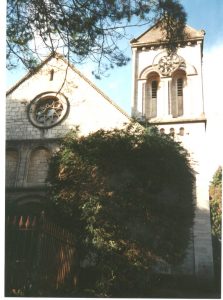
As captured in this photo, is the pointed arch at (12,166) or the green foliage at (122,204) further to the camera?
the pointed arch at (12,166)

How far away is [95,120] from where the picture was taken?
480 inches

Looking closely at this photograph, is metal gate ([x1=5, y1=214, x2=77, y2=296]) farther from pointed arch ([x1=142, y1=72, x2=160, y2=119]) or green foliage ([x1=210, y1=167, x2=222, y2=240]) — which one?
pointed arch ([x1=142, y1=72, x2=160, y2=119])

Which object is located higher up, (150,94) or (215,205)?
→ (150,94)

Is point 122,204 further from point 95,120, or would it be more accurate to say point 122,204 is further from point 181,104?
point 181,104

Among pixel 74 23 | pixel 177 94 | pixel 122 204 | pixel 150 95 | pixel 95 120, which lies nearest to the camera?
→ pixel 74 23

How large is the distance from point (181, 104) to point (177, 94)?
1.82 feet

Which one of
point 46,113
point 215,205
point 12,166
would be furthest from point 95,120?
point 215,205

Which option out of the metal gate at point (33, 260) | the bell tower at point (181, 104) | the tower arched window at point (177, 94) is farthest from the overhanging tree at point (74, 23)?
the tower arched window at point (177, 94)

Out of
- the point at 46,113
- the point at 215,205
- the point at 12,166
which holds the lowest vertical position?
the point at 215,205

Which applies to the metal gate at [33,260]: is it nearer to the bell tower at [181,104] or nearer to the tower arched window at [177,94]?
the bell tower at [181,104]

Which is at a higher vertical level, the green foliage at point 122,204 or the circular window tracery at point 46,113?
the circular window tracery at point 46,113

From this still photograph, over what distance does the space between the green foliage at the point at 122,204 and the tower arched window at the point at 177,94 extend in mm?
3632

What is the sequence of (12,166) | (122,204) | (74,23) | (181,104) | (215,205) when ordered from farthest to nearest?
(181,104) < (12,166) < (215,205) < (122,204) < (74,23)

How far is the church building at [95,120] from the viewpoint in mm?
11219
